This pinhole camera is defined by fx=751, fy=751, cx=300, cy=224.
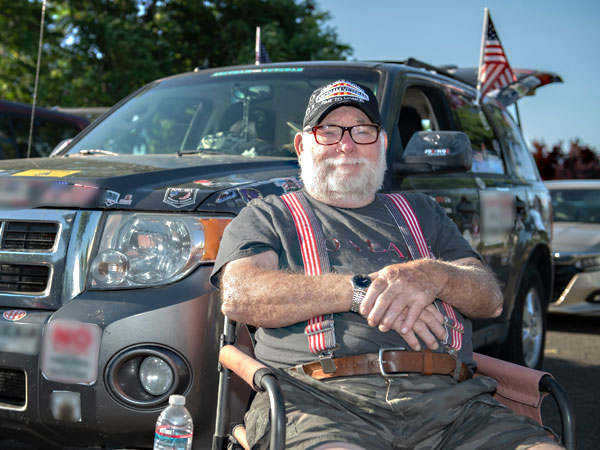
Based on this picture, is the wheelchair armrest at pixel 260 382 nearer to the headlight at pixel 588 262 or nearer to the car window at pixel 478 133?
the car window at pixel 478 133

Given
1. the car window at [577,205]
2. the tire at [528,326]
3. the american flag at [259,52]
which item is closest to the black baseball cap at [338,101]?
the tire at [528,326]

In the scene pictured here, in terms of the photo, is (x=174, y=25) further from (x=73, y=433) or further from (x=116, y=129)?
(x=73, y=433)

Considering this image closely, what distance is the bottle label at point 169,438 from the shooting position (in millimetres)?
2361

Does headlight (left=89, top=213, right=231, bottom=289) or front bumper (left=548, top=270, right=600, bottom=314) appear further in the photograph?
front bumper (left=548, top=270, right=600, bottom=314)


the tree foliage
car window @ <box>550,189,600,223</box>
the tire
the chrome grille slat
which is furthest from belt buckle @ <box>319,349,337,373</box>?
the tree foliage

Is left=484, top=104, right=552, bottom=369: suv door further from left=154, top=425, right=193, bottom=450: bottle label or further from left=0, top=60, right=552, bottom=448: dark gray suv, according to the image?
left=154, top=425, right=193, bottom=450: bottle label

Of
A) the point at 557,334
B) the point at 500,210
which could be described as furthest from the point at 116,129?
the point at 557,334

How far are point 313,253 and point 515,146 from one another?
3701 millimetres

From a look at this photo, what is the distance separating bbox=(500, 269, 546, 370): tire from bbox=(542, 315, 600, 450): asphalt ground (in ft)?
1.08

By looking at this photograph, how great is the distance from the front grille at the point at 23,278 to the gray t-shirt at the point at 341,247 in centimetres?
64

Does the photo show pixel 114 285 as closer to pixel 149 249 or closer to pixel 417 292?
pixel 149 249

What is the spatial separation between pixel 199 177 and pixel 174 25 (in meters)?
18.8

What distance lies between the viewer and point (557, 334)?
26.3 ft

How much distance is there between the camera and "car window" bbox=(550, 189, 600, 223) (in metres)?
9.46
